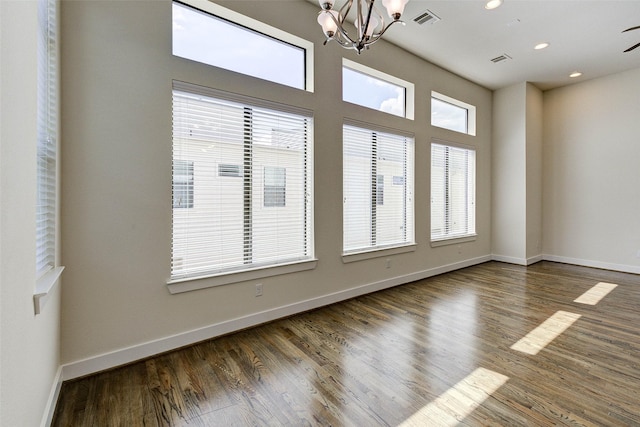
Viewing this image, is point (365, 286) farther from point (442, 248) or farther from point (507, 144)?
point (507, 144)

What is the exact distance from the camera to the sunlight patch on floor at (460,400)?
168cm

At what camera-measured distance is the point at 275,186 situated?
123 inches

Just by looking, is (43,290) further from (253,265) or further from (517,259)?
(517,259)

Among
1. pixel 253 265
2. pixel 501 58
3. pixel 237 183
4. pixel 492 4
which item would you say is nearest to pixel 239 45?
pixel 237 183

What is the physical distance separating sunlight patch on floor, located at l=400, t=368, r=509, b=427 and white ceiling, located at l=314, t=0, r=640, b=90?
3.68m

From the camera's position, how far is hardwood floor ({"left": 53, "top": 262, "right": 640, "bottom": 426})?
1.73 m

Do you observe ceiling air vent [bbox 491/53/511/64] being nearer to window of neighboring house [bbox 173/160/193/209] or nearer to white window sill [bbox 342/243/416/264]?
white window sill [bbox 342/243/416/264]

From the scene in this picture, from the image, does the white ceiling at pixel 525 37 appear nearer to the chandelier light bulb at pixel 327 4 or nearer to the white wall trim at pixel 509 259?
the chandelier light bulb at pixel 327 4

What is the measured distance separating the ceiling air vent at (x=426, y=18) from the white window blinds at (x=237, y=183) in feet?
6.06

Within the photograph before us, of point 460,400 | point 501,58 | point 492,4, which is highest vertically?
point 501,58

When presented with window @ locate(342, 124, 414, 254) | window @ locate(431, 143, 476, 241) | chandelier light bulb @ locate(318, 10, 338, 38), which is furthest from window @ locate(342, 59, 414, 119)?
chandelier light bulb @ locate(318, 10, 338, 38)

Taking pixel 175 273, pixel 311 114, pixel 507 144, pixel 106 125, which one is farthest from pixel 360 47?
pixel 507 144

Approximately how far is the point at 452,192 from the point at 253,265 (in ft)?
13.3

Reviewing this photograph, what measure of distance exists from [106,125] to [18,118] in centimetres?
113
